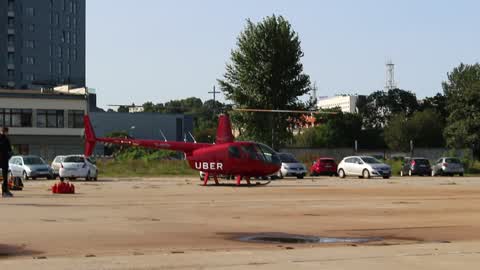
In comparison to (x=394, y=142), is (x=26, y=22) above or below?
above

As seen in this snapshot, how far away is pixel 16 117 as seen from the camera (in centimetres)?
9812

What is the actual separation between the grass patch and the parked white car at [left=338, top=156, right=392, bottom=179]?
36.8 feet

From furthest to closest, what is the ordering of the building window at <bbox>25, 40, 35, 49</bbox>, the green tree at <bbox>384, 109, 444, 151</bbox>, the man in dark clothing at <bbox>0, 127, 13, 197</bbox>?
the building window at <bbox>25, 40, 35, 49</bbox> → the green tree at <bbox>384, 109, 444, 151</bbox> → the man in dark clothing at <bbox>0, 127, 13, 197</bbox>

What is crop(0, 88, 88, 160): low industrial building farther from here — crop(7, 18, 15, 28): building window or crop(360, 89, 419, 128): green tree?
crop(360, 89, 419, 128): green tree

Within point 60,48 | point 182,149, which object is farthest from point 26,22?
point 182,149

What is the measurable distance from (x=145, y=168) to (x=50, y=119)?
38897mm

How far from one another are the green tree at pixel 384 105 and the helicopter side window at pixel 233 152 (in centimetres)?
11691

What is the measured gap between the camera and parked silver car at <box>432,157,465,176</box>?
60219 millimetres

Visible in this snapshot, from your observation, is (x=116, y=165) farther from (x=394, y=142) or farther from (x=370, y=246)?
A: (x=394, y=142)

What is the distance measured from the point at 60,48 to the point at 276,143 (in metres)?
81.3

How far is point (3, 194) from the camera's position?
24.0 meters

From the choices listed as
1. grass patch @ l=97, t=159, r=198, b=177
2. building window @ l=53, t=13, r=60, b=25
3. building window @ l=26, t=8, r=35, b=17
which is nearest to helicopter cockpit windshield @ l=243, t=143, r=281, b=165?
grass patch @ l=97, t=159, r=198, b=177

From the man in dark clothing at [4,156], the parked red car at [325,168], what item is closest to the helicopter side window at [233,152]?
the man in dark clothing at [4,156]

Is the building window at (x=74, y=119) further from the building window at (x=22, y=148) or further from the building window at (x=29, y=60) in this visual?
the building window at (x=29, y=60)
